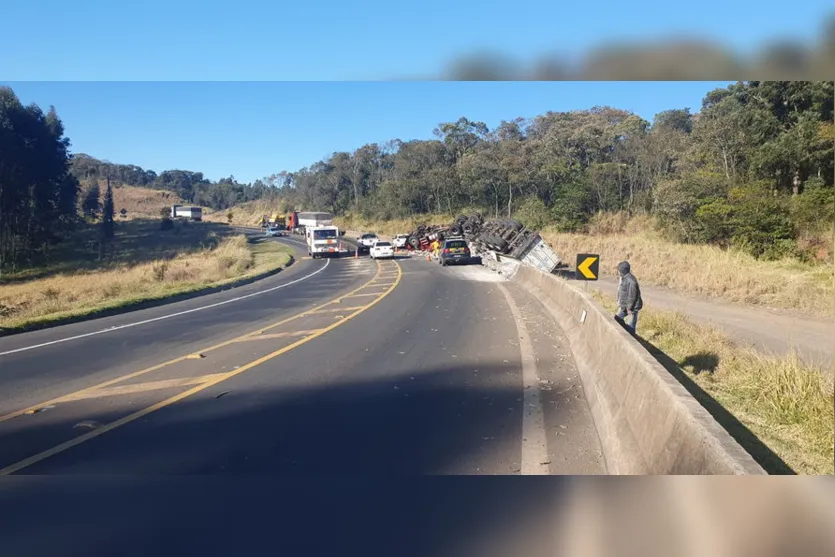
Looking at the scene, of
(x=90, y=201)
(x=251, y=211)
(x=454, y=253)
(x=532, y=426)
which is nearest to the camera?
(x=532, y=426)

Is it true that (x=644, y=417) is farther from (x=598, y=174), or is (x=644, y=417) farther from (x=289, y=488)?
(x=598, y=174)

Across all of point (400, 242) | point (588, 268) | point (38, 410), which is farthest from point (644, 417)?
point (400, 242)

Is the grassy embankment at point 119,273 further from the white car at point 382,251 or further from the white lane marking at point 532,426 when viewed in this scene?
the white lane marking at point 532,426

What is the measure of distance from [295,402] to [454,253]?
1110 inches

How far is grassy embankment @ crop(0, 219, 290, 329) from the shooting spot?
1617 cm

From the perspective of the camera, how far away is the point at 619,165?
32.7 meters

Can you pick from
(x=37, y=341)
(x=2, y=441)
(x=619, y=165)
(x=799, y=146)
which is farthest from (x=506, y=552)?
(x=619, y=165)

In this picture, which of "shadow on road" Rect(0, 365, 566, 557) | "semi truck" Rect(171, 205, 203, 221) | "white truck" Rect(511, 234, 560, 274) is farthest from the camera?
"semi truck" Rect(171, 205, 203, 221)

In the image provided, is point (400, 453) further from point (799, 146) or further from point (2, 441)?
point (799, 146)

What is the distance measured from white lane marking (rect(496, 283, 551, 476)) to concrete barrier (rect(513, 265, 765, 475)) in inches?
22.5

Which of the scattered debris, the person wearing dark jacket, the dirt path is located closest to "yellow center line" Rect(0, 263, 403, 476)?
the scattered debris

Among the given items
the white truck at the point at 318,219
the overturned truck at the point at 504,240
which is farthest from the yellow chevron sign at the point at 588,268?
the white truck at the point at 318,219

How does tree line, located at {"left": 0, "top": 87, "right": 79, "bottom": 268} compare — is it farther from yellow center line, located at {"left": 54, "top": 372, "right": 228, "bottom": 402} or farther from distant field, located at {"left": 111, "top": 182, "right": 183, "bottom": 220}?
distant field, located at {"left": 111, "top": 182, "right": 183, "bottom": 220}

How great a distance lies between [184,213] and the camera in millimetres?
50125
